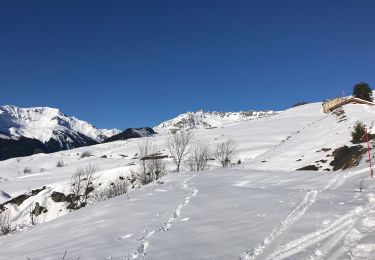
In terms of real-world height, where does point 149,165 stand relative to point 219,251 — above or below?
above

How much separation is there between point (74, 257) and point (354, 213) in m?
7.92

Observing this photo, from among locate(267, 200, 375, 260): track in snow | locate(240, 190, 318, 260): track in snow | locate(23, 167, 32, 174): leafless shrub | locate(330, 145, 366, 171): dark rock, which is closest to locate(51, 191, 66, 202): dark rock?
locate(330, 145, 366, 171): dark rock

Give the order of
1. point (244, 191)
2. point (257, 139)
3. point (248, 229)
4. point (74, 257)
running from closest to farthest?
point (74, 257) → point (248, 229) → point (244, 191) → point (257, 139)

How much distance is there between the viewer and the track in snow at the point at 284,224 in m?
9.84

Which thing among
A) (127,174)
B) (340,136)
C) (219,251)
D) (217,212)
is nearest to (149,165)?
(127,174)

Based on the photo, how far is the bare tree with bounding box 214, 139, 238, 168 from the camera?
8002 centimetres

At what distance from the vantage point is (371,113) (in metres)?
74.9

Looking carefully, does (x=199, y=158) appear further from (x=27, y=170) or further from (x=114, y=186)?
(x=27, y=170)

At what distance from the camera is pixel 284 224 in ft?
40.7

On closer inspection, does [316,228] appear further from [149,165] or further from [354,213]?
[149,165]

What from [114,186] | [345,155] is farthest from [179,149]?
[345,155]

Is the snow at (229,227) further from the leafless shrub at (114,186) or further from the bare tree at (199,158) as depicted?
the bare tree at (199,158)

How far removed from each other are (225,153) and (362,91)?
38.6 metres

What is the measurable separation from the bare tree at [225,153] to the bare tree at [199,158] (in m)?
2.26
